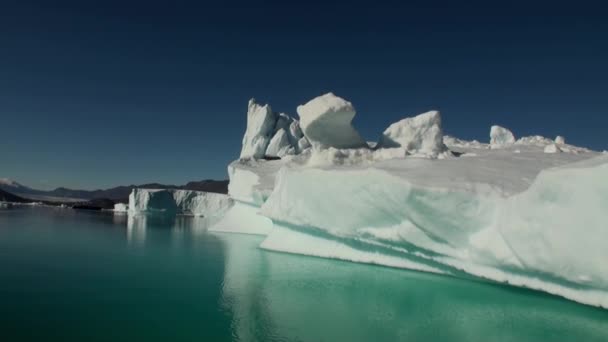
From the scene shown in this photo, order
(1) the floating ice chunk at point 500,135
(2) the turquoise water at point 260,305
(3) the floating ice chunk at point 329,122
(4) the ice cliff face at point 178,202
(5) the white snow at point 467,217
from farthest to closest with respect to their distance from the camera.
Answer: (4) the ice cliff face at point 178,202 → (1) the floating ice chunk at point 500,135 → (3) the floating ice chunk at point 329,122 → (5) the white snow at point 467,217 → (2) the turquoise water at point 260,305

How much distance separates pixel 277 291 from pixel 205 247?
23.4 ft

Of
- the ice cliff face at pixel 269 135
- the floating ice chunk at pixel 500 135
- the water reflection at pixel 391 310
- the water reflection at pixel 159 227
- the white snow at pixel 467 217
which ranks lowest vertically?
the water reflection at pixel 391 310

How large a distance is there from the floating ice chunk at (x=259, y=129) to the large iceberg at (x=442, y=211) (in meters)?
15.0

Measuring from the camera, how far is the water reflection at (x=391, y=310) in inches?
205

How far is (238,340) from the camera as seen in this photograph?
4.68 m

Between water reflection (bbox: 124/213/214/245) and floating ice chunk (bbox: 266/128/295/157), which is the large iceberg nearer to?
water reflection (bbox: 124/213/214/245)

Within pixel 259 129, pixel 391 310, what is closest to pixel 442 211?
pixel 391 310

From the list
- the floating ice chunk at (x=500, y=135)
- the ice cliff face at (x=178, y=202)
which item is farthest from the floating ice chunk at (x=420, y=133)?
the ice cliff face at (x=178, y=202)

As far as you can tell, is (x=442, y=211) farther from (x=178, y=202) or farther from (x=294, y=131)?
(x=178, y=202)

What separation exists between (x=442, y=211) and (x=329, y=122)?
5.35 m

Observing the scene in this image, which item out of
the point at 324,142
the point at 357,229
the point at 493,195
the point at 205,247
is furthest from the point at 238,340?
the point at 205,247

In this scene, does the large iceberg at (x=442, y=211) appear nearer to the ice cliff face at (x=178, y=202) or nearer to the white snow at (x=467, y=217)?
the white snow at (x=467, y=217)

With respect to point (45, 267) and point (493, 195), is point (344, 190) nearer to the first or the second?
point (493, 195)

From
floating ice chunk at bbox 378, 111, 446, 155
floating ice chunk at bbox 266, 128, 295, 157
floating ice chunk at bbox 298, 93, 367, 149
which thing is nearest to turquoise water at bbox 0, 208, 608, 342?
floating ice chunk at bbox 298, 93, 367, 149
